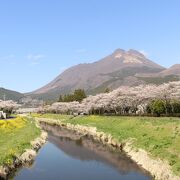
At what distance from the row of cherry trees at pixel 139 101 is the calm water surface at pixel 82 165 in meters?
40.2

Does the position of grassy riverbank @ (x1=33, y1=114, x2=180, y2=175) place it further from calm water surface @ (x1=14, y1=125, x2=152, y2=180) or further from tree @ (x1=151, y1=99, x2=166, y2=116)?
tree @ (x1=151, y1=99, x2=166, y2=116)

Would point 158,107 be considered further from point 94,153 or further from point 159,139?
point 159,139

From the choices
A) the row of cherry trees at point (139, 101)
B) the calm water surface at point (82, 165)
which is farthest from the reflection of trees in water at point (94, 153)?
the row of cherry trees at point (139, 101)

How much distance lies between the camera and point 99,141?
186ft

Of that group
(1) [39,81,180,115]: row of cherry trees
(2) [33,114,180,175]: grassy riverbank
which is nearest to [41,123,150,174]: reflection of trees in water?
(2) [33,114,180,175]: grassy riverbank

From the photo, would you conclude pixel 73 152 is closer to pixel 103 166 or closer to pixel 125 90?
pixel 103 166

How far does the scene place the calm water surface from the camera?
33219 mm

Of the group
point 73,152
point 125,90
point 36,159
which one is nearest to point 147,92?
point 125,90

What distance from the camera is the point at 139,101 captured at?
10688 centimetres

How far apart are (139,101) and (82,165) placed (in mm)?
69059

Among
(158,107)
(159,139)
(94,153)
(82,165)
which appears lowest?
(82,165)

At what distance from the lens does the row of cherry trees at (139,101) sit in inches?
3553

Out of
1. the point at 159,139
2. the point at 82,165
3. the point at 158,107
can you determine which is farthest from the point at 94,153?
the point at 158,107

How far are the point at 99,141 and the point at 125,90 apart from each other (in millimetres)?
62649
